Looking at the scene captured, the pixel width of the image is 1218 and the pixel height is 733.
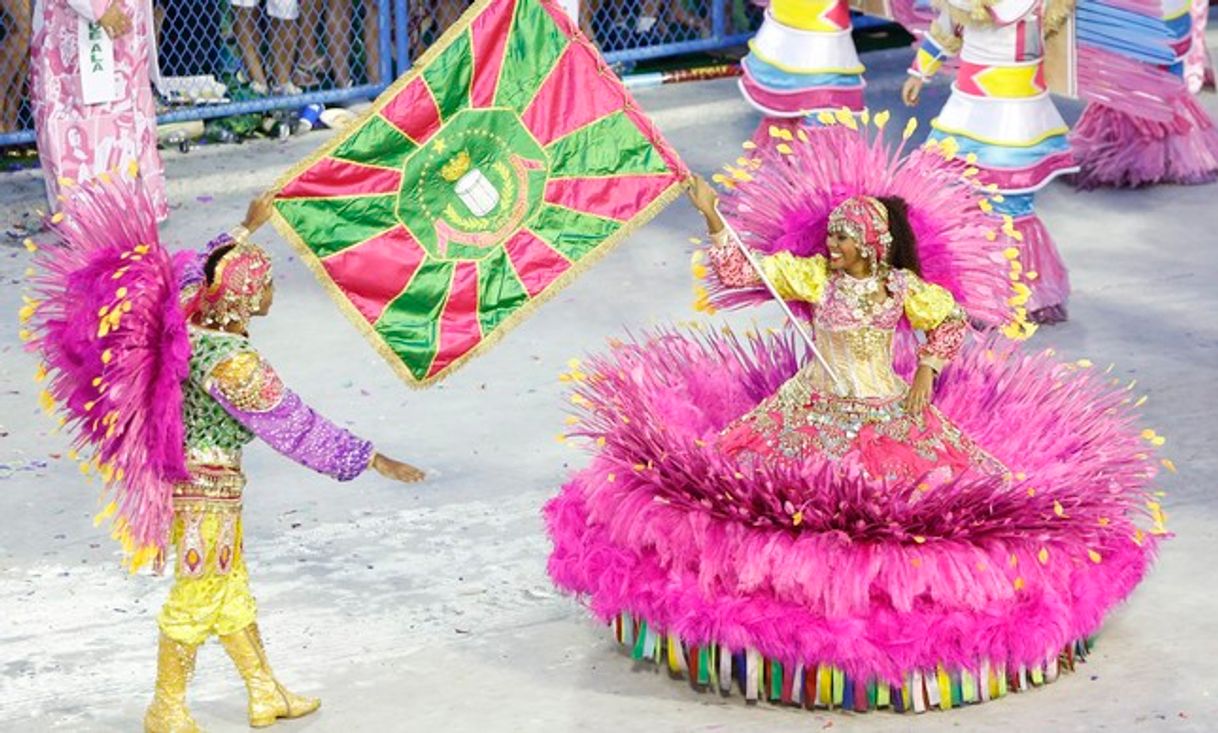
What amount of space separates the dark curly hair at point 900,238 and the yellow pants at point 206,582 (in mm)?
1905

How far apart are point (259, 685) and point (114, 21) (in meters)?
4.41

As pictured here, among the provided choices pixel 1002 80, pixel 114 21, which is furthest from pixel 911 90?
pixel 114 21

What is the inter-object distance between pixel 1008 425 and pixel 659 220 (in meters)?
4.34

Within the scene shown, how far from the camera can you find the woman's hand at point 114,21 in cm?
1033

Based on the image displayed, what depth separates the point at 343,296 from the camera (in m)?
6.83

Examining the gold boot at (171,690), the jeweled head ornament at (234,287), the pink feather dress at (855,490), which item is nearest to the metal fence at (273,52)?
the pink feather dress at (855,490)

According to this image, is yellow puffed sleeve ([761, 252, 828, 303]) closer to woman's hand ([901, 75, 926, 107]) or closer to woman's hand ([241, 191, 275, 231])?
woman's hand ([241, 191, 275, 231])

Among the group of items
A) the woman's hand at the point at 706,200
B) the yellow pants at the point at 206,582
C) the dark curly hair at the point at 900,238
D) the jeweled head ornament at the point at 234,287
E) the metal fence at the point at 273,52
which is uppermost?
the jeweled head ornament at the point at 234,287

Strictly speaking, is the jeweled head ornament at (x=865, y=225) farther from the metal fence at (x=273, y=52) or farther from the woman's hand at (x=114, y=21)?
the metal fence at (x=273, y=52)

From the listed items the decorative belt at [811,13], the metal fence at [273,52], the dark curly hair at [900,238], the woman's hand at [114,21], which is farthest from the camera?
the metal fence at [273,52]

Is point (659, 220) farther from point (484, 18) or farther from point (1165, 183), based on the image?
point (484, 18)

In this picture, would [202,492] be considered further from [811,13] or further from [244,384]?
[811,13]

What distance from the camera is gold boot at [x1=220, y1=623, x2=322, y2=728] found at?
661 cm

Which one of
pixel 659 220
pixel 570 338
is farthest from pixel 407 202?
pixel 659 220
